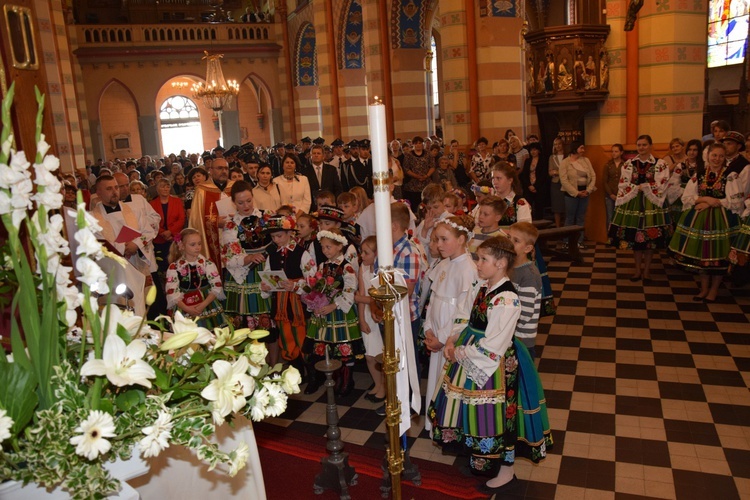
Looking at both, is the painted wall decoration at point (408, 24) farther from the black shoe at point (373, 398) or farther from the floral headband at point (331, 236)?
the black shoe at point (373, 398)

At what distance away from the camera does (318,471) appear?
385 centimetres

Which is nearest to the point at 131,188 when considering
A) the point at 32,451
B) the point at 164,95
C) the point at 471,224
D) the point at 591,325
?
the point at 471,224

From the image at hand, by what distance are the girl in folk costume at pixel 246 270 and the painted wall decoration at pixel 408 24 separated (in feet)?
32.6

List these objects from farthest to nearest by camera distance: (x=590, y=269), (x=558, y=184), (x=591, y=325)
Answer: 1. (x=558, y=184)
2. (x=590, y=269)
3. (x=591, y=325)

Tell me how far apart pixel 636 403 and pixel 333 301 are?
7.51ft

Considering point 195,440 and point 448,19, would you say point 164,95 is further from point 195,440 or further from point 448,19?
point 195,440

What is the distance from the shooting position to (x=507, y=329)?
10.6 ft

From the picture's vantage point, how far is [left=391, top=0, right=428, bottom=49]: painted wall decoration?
1409 centimetres

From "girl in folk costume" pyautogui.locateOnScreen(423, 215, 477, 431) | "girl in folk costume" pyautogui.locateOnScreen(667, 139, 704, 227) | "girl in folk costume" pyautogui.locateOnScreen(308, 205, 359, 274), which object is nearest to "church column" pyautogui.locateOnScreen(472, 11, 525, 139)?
"girl in folk costume" pyautogui.locateOnScreen(667, 139, 704, 227)

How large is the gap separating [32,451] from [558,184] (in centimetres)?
965

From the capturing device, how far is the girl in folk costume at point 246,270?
5.19 metres

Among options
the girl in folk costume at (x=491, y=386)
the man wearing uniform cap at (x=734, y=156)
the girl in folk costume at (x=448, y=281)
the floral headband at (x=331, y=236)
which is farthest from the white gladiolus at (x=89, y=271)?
the man wearing uniform cap at (x=734, y=156)

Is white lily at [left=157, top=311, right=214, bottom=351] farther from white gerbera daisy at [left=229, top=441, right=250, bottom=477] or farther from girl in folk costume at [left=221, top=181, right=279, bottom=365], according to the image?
girl in folk costume at [left=221, top=181, right=279, bottom=365]

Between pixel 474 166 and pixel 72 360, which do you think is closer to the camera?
pixel 72 360
